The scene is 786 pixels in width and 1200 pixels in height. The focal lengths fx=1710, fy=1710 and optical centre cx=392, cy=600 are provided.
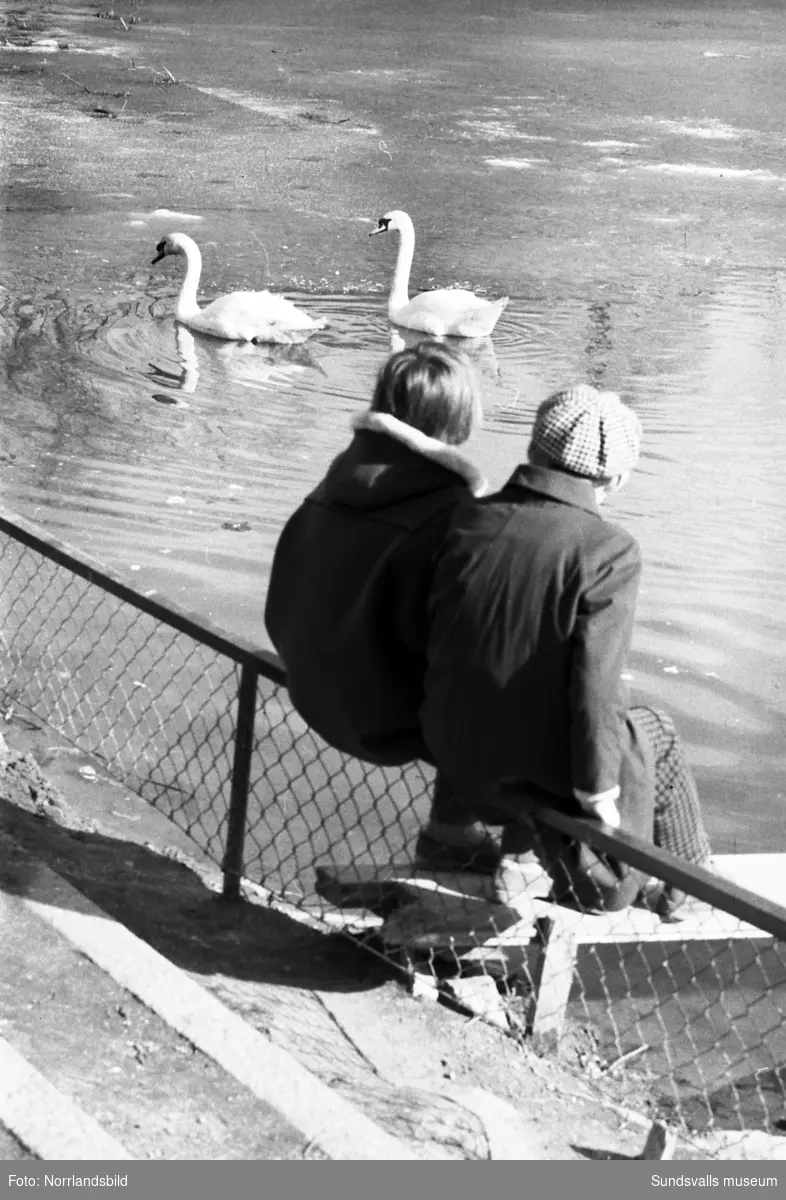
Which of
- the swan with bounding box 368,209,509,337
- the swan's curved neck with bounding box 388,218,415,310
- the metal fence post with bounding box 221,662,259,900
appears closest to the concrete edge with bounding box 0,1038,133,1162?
the metal fence post with bounding box 221,662,259,900

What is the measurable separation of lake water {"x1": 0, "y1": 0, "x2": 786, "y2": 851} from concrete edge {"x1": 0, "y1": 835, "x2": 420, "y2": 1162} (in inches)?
107

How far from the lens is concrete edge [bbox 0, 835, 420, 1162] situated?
3404mm

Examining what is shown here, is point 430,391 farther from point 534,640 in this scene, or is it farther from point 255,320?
point 255,320

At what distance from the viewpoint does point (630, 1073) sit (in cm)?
479

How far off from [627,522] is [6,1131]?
233 inches

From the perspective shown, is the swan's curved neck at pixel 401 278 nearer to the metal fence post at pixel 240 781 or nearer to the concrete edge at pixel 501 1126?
the metal fence post at pixel 240 781

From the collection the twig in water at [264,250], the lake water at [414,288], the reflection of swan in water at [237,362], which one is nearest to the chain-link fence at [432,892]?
the lake water at [414,288]

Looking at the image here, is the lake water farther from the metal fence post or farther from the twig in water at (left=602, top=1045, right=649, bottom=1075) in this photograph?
the metal fence post

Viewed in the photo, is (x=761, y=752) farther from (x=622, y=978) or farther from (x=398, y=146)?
(x=398, y=146)

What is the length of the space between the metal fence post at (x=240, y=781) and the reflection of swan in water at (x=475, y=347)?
6685mm

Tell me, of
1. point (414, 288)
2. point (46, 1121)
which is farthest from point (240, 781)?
point (414, 288)

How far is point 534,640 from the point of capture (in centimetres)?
395

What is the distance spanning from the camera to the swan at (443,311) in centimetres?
1188

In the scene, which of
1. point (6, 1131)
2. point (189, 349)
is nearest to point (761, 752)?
point (6, 1131)
